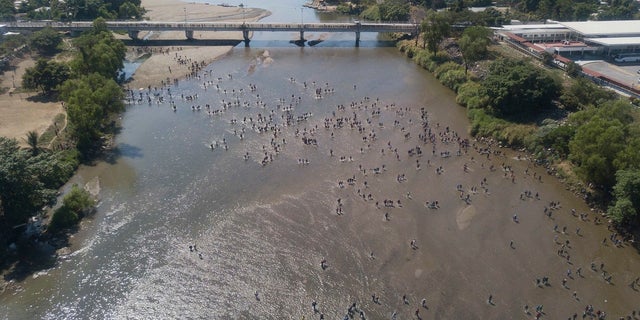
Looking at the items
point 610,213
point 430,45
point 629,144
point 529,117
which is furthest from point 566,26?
point 610,213

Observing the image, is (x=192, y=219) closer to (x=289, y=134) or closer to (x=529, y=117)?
(x=289, y=134)

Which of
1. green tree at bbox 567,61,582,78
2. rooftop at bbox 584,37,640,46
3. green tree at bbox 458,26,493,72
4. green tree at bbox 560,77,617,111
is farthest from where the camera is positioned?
rooftop at bbox 584,37,640,46

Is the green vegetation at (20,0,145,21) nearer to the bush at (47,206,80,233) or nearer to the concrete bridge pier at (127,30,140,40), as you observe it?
the concrete bridge pier at (127,30,140,40)

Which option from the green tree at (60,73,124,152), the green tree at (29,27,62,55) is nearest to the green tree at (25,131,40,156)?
the green tree at (60,73,124,152)

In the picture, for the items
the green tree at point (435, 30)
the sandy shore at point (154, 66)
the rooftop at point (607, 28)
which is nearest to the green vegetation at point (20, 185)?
the sandy shore at point (154, 66)

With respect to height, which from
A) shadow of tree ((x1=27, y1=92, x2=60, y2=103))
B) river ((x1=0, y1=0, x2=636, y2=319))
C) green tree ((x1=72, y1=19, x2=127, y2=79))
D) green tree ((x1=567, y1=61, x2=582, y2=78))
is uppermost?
green tree ((x1=72, y1=19, x2=127, y2=79))

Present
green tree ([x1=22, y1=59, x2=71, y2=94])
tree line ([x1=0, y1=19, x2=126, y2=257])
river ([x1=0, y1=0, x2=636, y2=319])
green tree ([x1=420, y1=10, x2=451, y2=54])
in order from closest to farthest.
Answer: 1. river ([x1=0, y1=0, x2=636, y2=319])
2. tree line ([x1=0, y1=19, x2=126, y2=257])
3. green tree ([x1=22, y1=59, x2=71, y2=94])
4. green tree ([x1=420, y1=10, x2=451, y2=54])

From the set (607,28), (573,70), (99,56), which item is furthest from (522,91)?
(99,56)

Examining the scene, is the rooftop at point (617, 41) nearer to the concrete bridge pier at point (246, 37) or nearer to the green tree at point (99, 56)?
the concrete bridge pier at point (246, 37)

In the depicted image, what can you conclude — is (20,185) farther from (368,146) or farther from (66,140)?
(368,146)
